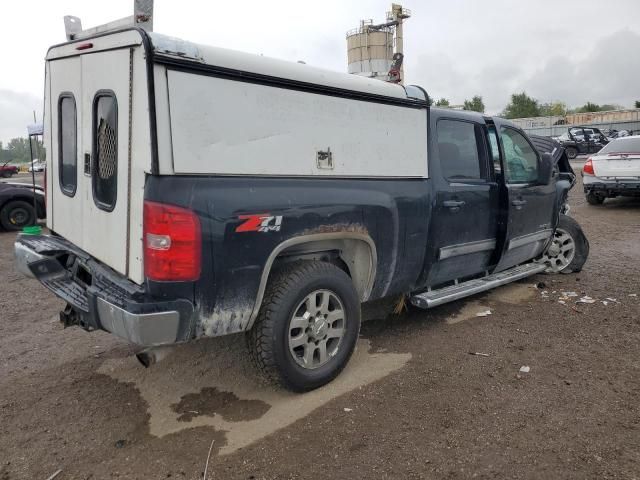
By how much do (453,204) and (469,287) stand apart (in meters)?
0.84

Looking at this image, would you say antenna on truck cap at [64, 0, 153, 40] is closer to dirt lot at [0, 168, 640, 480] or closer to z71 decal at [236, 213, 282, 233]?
z71 decal at [236, 213, 282, 233]

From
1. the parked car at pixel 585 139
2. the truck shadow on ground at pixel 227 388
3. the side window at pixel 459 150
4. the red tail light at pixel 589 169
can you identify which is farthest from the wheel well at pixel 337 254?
the parked car at pixel 585 139

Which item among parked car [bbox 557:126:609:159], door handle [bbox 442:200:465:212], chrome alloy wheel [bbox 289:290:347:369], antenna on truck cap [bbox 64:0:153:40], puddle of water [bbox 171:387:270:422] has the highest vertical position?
A: parked car [bbox 557:126:609:159]

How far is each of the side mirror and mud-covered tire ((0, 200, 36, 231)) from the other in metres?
9.55

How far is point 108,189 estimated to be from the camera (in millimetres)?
3094

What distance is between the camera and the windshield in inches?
423

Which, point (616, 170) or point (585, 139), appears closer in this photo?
point (616, 170)

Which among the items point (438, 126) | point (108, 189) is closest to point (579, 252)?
point (438, 126)

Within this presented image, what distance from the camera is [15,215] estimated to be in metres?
10.4

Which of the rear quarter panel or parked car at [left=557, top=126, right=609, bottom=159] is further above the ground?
parked car at [left=557, top=126, right=609, bottom=159]

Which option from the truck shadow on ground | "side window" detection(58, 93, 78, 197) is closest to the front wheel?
the truck shadow on ground

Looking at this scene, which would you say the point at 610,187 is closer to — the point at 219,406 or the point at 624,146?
the point at 624,146

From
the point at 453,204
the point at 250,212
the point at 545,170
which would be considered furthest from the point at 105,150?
the point at 545,170

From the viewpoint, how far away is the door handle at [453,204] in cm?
416
